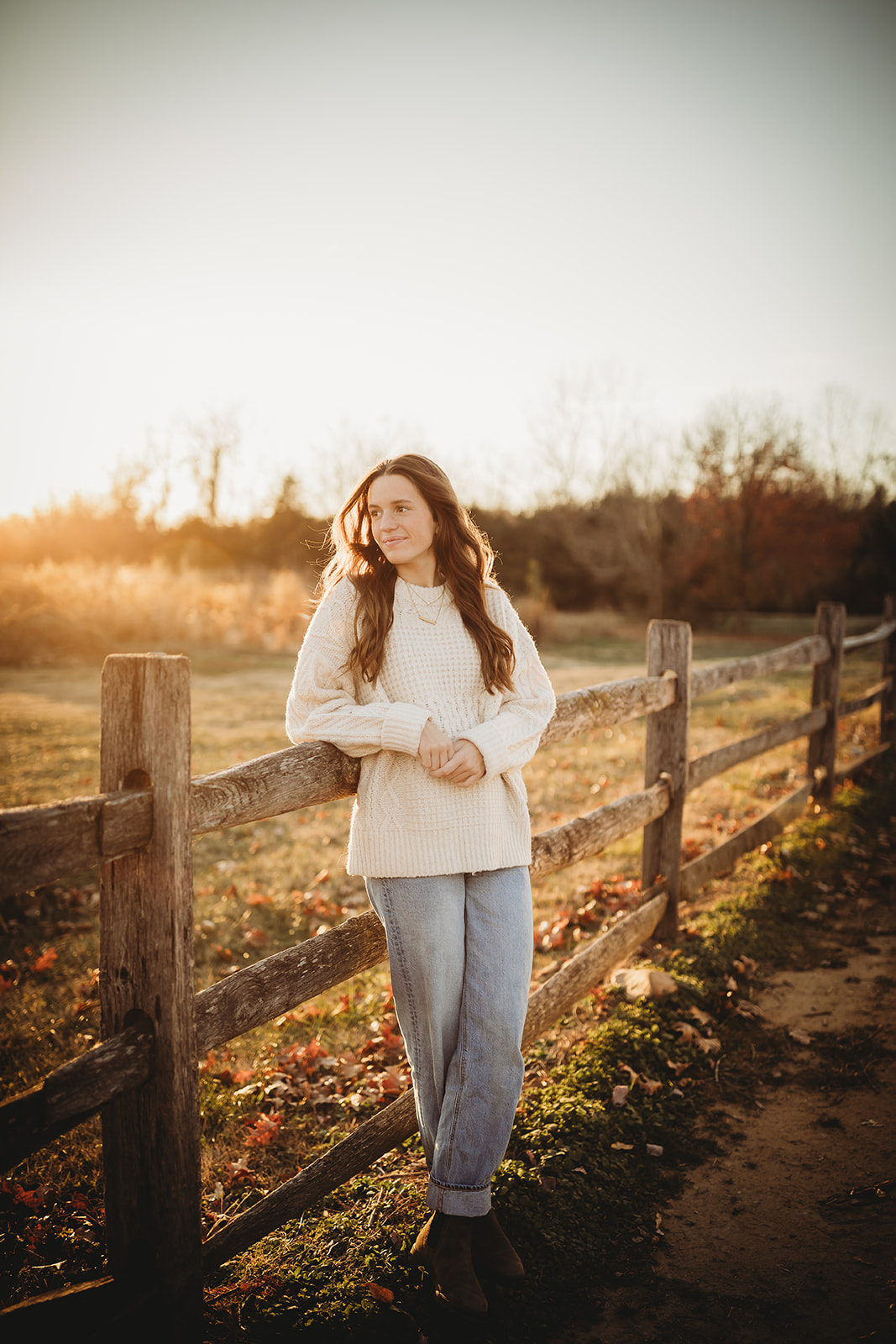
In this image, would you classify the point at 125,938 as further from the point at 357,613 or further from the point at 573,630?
the point at 573,630

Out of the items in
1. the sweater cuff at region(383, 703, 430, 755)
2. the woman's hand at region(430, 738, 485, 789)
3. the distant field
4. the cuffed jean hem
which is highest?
the sweater cuff at region(383, 703, 430, 755)

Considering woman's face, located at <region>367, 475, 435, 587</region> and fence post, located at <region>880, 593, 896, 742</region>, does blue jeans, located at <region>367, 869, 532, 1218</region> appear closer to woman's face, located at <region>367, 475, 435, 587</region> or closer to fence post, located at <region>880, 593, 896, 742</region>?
woman's face, located at <region>367, 475, 435, 587</region>

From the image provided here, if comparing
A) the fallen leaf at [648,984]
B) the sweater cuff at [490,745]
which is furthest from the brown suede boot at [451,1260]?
the fallen leaf at [648,984]

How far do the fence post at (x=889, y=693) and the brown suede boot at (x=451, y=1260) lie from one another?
8127 millimetres

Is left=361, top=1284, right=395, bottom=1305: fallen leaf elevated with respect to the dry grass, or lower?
lower

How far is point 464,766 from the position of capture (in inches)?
90.7

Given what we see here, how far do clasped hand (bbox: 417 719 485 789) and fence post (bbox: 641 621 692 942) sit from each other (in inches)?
94.1

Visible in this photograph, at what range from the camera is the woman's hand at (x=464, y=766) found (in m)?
2.28

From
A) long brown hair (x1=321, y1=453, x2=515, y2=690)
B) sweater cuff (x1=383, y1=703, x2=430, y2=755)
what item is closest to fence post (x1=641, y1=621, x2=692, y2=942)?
long brown hair (x1=321, y1=453, x2=515, y2=690)

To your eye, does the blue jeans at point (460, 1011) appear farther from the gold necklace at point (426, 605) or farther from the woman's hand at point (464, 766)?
the gold necklace at point (426, 605)

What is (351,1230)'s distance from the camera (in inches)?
99.9

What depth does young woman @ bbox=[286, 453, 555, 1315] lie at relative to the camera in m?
2.32

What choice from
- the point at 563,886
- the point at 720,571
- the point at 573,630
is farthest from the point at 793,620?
the point at 563,886

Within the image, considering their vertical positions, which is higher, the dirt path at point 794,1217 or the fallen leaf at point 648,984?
the fallen leaf at point 648,984
